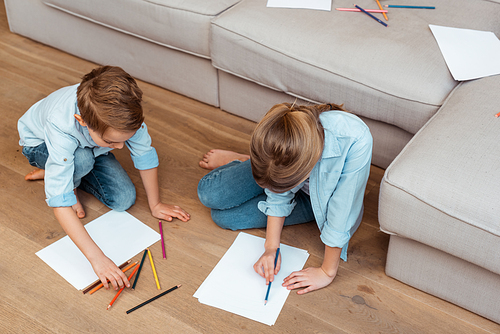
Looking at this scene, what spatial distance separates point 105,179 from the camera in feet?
4.77

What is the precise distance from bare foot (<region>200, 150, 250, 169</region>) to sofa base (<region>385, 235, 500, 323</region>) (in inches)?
25.5

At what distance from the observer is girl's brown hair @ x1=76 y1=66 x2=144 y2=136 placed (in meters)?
1.08

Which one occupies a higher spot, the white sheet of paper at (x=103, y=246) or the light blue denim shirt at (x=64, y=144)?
the light blue denim shirt at (x=64, y=144)

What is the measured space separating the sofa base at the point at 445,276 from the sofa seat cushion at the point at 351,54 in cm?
42

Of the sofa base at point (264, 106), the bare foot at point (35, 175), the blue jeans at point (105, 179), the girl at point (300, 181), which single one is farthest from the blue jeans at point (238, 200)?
the bare foot at point (35, 175)

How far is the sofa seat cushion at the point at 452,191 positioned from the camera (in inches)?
38.5

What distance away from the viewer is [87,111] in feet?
3.64

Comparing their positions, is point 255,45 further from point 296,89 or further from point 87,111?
point 87,111

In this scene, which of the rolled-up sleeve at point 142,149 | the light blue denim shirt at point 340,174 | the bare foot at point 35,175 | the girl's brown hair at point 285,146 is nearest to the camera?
the girl's brown hair at point 285,146

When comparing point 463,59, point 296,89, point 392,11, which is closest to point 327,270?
point 296,89

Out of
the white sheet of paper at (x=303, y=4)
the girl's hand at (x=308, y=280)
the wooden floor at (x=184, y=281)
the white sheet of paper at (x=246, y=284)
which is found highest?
the white sheet of paper at (x=303, y=4)

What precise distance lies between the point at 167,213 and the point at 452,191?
2.74 feet

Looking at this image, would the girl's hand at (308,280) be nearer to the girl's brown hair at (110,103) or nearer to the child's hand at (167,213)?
the child's hand at (167,213)

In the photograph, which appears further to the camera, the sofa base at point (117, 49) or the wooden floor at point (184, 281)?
the sofa base at point (117, 49)
